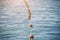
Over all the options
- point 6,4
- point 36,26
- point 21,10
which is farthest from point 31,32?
point 6,4

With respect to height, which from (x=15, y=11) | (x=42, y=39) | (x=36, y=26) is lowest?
(x=42, y=39)

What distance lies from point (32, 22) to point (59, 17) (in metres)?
0.28

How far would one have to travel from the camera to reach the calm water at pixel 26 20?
215cm

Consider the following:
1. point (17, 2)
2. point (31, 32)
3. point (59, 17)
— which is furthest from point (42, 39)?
point (17, 2)

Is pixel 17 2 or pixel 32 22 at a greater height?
pixel 17 2

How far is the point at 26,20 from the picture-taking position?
2.16m

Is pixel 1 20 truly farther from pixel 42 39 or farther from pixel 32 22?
pixel 42 39

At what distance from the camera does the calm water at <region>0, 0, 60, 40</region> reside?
2154 millimetres

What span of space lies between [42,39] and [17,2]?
458mm

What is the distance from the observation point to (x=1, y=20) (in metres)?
2.15

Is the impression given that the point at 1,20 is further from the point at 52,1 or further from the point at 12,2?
the point at 52,1

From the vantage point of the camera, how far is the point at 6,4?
7.06 feet

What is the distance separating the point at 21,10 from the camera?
2.17 m

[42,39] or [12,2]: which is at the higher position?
[12,2]
